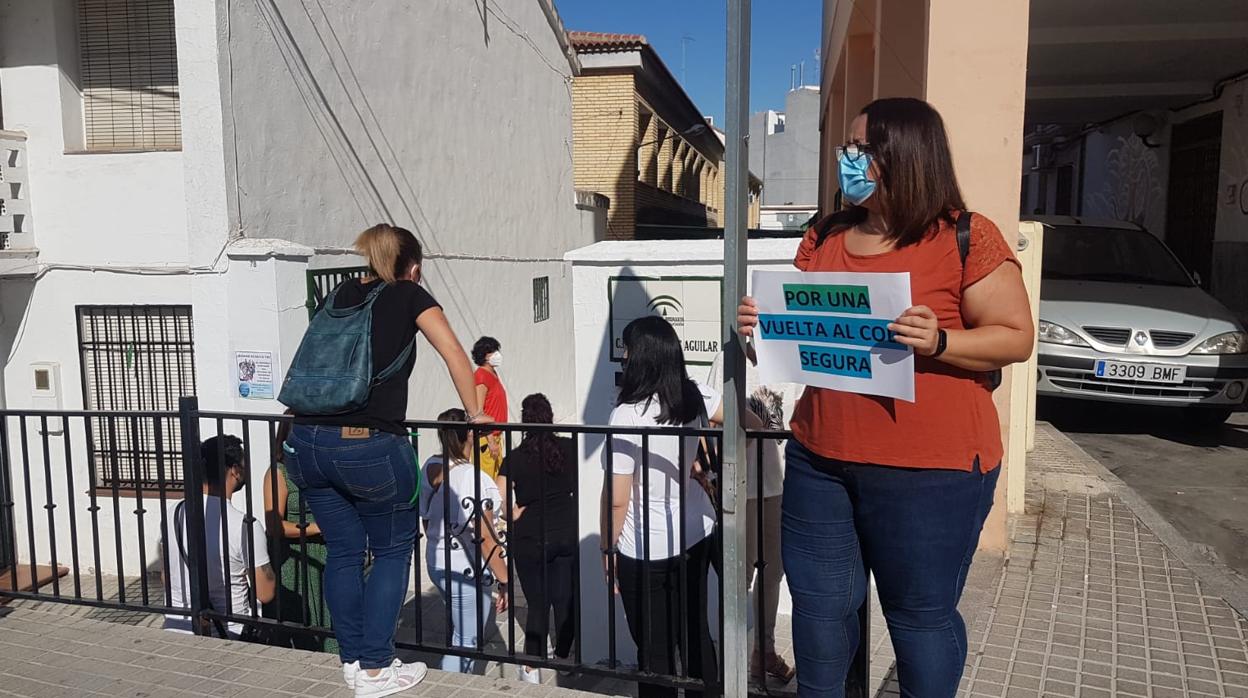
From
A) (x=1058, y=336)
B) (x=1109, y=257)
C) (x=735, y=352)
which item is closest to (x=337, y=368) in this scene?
(x=735, y=352)

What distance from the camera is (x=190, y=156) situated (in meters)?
7.75

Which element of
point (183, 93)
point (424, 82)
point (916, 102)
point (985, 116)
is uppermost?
point (424, 82)

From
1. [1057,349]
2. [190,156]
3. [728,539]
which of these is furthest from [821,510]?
[190,156]

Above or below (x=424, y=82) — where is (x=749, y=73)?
below

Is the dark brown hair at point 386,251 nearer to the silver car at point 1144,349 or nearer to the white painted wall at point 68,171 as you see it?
the white painted wall at point 68,171

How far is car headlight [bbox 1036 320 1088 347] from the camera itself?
7961 millimetres

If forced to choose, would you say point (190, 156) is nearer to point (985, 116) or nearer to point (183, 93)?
point (183, 93)

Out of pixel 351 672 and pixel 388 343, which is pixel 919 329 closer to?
pixel 388 343

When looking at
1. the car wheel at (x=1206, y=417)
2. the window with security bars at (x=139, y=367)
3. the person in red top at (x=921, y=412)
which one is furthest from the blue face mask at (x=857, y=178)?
the window with security bars at (x=139, y=367)

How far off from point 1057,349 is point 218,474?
22.2 ft

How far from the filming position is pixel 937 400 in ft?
7.66

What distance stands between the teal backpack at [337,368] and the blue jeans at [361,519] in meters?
0.13

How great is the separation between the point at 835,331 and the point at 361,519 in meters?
1.92

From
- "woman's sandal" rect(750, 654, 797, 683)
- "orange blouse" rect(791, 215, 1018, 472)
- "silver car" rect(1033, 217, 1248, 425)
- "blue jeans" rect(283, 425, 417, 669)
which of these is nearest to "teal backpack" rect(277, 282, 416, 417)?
"blue jeans" rect(283, 425, 417, 669)
